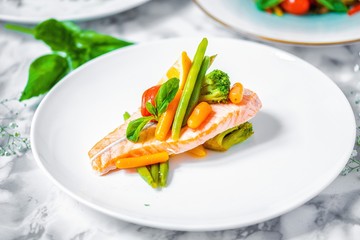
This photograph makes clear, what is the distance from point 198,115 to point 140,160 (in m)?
0.38

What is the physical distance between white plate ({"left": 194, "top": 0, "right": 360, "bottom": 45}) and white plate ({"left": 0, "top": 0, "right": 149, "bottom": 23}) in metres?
0.63

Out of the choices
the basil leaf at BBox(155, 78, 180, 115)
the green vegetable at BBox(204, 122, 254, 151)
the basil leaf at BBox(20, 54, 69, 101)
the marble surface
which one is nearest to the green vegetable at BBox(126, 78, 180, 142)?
the basil leaf at BBox(155, 78, 180, 115)

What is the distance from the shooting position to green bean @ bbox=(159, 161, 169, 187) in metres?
2.99

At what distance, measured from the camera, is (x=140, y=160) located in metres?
3.07

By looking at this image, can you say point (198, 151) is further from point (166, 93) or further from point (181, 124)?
point (166, 93)

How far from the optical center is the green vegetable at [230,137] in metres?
3.19

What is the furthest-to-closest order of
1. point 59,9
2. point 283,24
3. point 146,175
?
point 59,9
point 283,24
point 146,175

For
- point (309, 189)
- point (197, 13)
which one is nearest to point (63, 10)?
point (197, 13)

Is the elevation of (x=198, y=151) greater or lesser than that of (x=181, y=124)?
lesser

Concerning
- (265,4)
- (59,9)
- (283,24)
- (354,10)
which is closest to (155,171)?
(283,24)

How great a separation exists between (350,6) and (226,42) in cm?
117

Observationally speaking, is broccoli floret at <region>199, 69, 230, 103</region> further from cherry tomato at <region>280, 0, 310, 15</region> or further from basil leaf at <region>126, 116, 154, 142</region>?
cherry tomato at <region>280, 0, 310, 15</region>

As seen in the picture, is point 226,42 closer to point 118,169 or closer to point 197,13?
point 197,13

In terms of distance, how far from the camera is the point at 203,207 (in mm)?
2840
